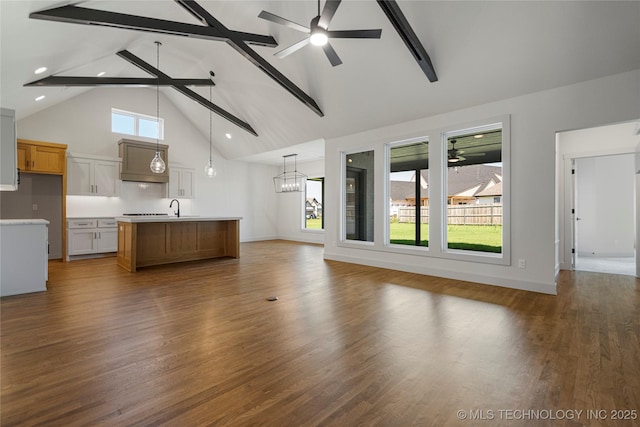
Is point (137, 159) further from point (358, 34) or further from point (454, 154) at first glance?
point (454, 154)

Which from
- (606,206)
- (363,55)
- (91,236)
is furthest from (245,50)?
(606,206)

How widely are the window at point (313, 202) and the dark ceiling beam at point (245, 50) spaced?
15.0ft

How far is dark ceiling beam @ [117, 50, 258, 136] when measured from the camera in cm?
588

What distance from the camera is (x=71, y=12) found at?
10.7 feet

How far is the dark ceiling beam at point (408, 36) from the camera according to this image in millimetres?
3230

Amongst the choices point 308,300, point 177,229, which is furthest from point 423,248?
point 177,229

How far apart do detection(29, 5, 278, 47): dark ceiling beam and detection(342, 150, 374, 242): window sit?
313 centimetres

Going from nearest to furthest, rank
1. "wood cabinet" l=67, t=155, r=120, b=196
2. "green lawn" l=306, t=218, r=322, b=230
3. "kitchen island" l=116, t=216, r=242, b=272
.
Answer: "kitchen island" l=116, t=216, r=242, b=272
"wood cabinet" l=67, t=155, r=120, b=196
"green lawn" l=306, t=218, r=322, b=230

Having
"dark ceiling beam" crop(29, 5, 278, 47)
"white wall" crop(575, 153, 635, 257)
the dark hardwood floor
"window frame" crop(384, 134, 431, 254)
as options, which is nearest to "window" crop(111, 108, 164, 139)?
"dark ceiling beam" crop(29, 5, 278, 47)

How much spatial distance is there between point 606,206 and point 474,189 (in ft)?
15.4

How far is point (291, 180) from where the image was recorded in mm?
10930

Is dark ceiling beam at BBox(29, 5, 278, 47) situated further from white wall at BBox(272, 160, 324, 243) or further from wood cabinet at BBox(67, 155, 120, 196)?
white wall at BBox(272, 160, 324, 243)

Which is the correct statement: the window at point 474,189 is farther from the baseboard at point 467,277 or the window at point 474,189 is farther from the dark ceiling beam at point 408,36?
the dark ceiling beam at point 408,36

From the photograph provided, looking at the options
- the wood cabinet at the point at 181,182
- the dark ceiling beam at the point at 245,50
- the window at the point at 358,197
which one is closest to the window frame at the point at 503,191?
the window at the point at 358,197
